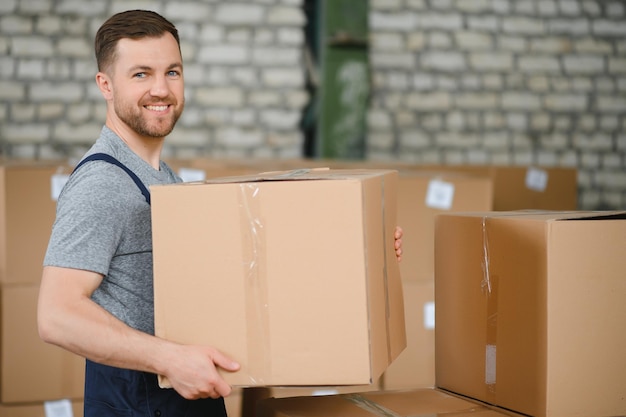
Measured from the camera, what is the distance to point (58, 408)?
312cm

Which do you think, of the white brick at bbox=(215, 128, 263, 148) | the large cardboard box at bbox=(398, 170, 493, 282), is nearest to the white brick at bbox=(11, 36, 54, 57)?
the white brick at bbox=(215, 128, 263, 148)

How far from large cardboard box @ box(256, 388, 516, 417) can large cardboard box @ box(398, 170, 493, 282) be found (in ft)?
5.05

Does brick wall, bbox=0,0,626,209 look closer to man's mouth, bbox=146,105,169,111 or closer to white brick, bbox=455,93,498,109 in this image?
white brick, bbox=455,93,498,109

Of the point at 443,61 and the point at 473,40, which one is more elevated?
the point at 473,40

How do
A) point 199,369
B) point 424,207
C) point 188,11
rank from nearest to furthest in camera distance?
point 199,369
point 424,207
point 188,11

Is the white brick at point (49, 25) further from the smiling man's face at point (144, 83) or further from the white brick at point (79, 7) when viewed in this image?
the smiling man's face at point (144, 83)

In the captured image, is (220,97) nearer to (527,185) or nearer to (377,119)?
(377,119)

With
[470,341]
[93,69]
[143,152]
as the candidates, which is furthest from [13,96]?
[470,341]

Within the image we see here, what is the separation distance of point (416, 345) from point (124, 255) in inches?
78.8

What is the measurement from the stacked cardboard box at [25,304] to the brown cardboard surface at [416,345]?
4.12ft

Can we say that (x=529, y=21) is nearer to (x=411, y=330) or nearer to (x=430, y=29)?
(x=430, y=29)

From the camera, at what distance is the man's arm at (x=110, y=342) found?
4.75 feet

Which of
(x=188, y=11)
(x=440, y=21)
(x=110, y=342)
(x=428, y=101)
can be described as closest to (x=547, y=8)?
(x=440, y=21)

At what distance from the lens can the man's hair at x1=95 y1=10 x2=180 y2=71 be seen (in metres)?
1.71
